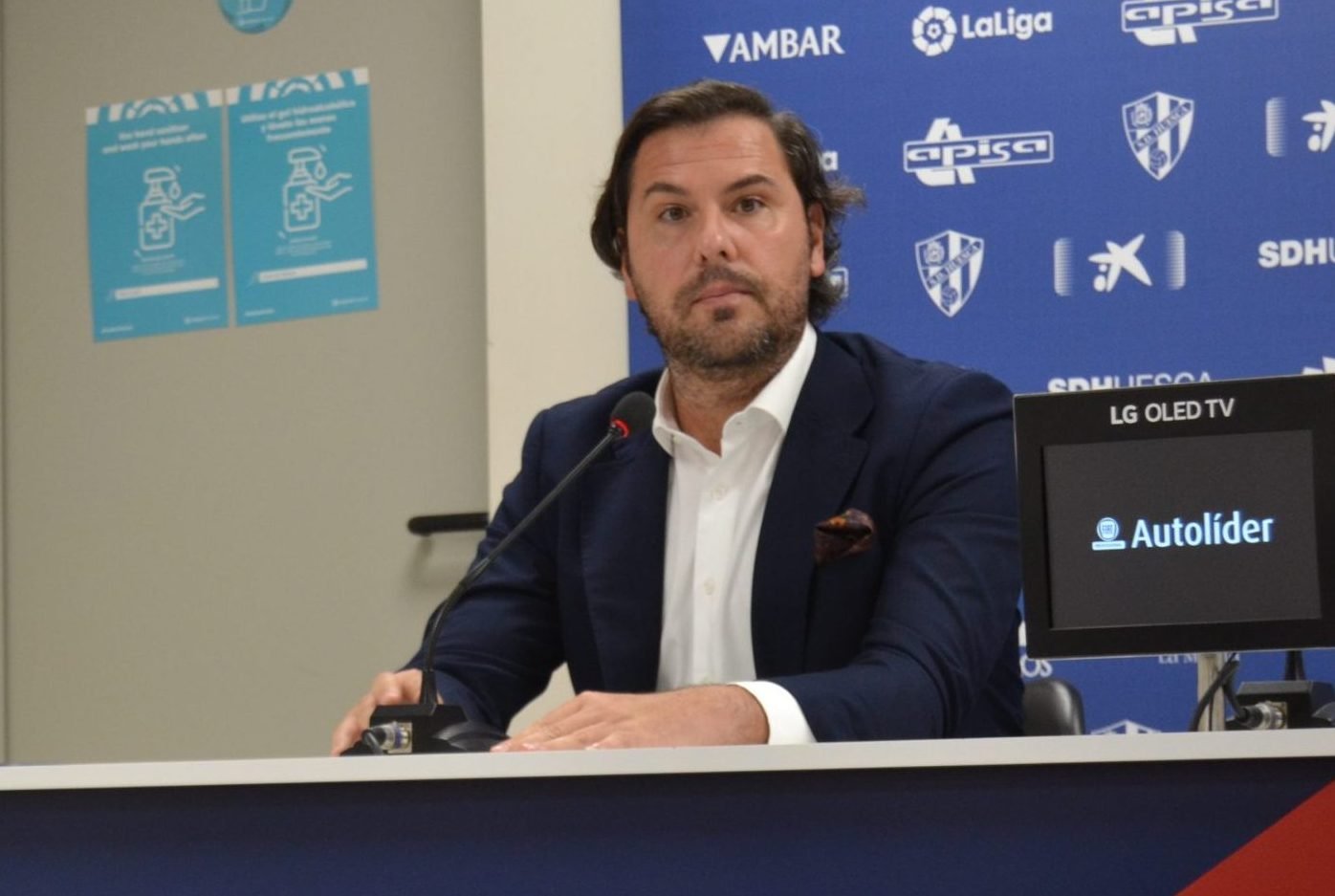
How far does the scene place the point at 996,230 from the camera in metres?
3.31

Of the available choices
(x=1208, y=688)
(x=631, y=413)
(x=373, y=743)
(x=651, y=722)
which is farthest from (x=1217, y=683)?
(x=373, y=743)

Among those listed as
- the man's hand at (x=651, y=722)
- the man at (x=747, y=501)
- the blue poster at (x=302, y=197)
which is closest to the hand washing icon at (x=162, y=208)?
the blue poster at (x=302, y=197)

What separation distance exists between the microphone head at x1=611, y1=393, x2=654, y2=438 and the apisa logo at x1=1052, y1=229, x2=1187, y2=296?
1460mm

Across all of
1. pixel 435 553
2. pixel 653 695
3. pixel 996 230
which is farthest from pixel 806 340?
pixel 435 553

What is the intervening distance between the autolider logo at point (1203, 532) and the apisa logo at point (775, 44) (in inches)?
74.9

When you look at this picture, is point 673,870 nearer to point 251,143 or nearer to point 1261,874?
Answer: point 1261,874

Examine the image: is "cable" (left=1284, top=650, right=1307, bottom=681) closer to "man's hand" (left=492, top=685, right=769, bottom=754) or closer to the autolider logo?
the autolider logo

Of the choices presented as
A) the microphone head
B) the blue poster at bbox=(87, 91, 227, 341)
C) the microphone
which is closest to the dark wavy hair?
the microphone head

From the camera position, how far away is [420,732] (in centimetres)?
177

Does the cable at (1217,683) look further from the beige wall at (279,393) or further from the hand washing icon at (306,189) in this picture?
the hand washing icon at (306,189)

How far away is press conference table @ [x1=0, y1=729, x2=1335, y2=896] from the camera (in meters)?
1.28

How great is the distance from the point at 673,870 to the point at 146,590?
2.75m

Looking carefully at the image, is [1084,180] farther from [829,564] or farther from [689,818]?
[689,818]

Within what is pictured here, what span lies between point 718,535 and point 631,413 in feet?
0.98
